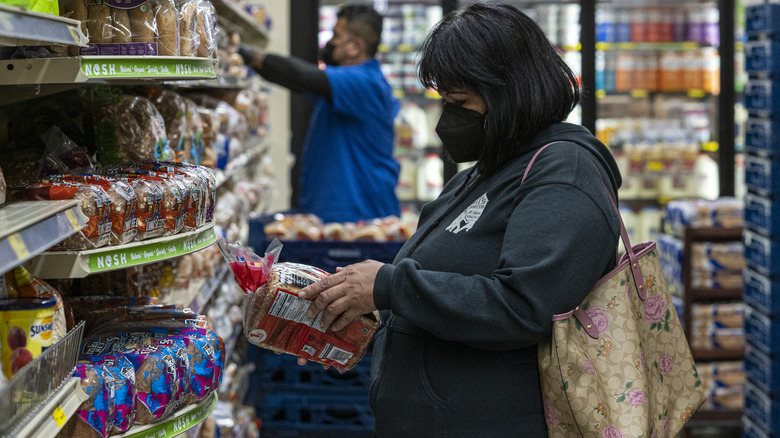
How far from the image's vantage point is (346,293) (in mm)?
1719

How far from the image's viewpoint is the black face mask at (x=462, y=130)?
1.83 meters

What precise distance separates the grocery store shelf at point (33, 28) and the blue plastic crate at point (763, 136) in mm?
3055

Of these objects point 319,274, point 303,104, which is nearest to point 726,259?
point 303,104

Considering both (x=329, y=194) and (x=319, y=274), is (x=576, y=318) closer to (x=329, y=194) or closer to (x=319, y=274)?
(x=319, y=274)

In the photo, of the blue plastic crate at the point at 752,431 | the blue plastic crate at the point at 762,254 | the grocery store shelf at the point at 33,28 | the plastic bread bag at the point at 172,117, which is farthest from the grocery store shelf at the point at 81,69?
the blue plastic crate at the point at 752,431

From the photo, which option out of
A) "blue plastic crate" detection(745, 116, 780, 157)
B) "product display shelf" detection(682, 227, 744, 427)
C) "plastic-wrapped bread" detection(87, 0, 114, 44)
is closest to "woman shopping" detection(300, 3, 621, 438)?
"plastic-wrapped bread" detection(87, 0, 114, 44)

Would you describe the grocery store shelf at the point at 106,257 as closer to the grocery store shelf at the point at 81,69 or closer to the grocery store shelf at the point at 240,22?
the grocery store shelf at the point at 81,69

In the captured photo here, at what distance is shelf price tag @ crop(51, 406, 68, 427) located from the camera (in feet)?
4.28

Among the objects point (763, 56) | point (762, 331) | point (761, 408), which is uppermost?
point (763, 56)

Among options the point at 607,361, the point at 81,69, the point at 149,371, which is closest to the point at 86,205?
the point at 81,69

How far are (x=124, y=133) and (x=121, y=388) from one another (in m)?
0.82

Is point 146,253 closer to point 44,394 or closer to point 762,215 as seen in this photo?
point 44,394

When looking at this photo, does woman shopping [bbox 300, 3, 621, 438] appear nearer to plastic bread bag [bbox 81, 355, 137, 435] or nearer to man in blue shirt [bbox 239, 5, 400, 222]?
plastic bread bag [bbox 81, 355, 137, 435]

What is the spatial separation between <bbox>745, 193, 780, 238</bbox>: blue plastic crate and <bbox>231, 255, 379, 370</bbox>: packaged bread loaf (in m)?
2.46
